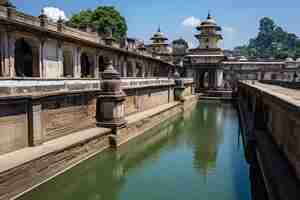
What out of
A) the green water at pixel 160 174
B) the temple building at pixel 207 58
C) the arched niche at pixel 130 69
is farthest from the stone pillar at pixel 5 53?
the temple building at pixel 207 58

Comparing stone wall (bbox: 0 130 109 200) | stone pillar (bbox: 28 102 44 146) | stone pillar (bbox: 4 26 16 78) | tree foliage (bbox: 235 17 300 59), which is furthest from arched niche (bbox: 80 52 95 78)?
tree foliage (bbox: 235 17 300 59)

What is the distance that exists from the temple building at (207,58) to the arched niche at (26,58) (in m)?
31.7

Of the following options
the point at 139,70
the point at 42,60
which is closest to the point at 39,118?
the point at 42,60

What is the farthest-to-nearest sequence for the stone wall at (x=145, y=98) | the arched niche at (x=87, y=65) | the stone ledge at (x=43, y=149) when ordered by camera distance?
the arched niche at (x=87, y=65), the stone wall at (x=145, y=98), the stone ledge at (x=43, y=149)

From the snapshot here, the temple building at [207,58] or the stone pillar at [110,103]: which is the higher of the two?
the temple building at [207,58]

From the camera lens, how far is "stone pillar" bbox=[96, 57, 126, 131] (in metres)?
13.8

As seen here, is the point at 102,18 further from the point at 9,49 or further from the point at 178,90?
the point at 9,49

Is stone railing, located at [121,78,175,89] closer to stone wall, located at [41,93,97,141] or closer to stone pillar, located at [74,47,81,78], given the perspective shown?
stone wall, located at [41,93,97,141]

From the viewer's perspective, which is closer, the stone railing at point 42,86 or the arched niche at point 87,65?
the stone railing at point 42,86

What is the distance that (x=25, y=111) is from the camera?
31.1 feet

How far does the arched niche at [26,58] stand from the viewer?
701 inches

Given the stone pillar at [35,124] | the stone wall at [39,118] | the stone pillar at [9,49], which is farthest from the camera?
the stone pillar at [9,49]

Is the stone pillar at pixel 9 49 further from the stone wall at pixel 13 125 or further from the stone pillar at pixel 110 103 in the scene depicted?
the stone wall at pixel 13 125

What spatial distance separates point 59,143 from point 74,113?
237 centimetres
